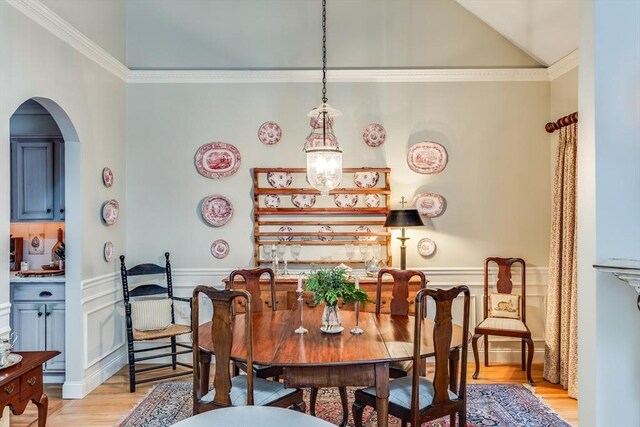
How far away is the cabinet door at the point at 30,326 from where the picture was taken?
378 centimetres

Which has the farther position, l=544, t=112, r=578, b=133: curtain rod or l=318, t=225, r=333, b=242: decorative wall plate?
l=318, t=225, r=333, b=242: decorative wall plate

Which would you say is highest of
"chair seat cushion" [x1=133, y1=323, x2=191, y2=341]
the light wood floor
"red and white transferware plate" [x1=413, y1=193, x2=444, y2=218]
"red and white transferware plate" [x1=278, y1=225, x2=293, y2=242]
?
"red and white transferware plate" [x1=413, y1=193, x2=444, y2=218]

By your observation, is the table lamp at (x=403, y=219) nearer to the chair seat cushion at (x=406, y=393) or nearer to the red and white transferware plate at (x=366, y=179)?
the red and white transferware plate at (x=366, y=179)

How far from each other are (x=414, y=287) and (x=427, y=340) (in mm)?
1455

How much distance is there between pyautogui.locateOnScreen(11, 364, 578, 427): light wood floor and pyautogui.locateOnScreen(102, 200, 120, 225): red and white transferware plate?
1.43 meters

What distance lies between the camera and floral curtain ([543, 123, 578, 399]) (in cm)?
363

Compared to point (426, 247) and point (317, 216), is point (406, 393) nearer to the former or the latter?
point (426, 247)

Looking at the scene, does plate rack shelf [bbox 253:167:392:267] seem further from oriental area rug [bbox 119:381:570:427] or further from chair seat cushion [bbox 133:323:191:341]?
oriental area rug [bbox 119:381:570:427]

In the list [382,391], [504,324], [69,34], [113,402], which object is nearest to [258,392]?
[382,391]

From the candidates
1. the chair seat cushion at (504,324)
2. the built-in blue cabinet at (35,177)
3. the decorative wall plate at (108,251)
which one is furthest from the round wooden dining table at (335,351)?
the built-in blue cabinet at (35,177)

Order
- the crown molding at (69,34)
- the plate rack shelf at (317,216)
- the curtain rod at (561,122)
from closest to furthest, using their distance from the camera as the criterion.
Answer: the crown molding at (69,34)
the curtain rod at (561,122)
the plate rack shelf at (317,216)

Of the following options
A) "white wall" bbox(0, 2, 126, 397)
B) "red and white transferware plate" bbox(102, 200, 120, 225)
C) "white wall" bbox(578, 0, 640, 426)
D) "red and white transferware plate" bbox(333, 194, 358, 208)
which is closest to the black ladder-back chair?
"white wall" bbox(0, 2, 126, 397)

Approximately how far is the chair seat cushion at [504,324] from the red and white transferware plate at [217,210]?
2600mm

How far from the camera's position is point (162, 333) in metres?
3.91
